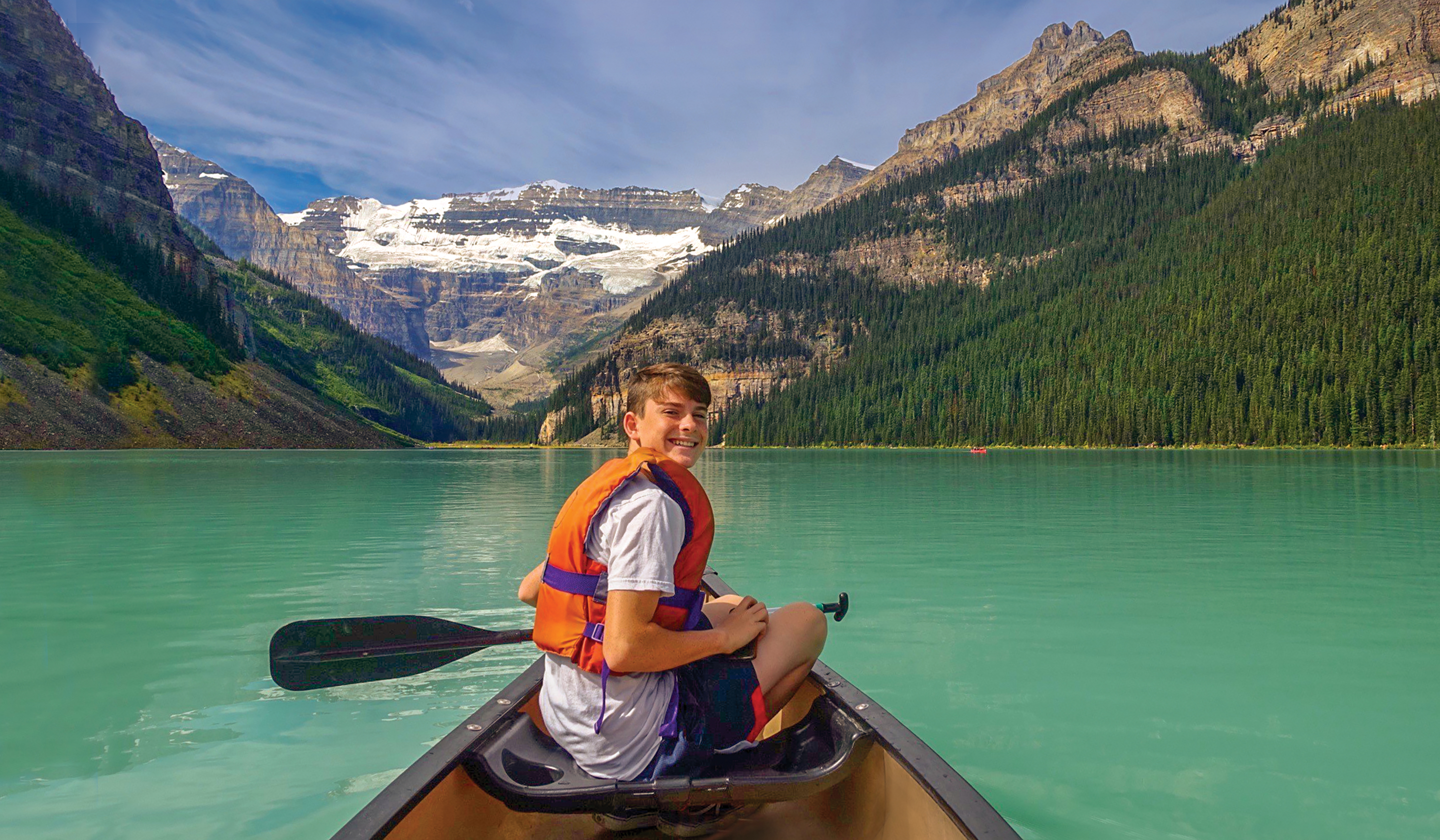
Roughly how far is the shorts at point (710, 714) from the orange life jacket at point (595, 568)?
0.41 m

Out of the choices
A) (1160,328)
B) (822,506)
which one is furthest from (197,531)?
(1160,328)

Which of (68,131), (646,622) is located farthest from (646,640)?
(68,131)

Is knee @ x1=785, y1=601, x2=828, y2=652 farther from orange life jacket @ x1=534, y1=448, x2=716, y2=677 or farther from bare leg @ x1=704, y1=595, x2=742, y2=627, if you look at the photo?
orange life jacket @ x1=534, y1=448, x2=716, y2=677

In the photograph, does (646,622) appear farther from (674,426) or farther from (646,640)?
(674,426)

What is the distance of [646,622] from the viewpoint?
387cm

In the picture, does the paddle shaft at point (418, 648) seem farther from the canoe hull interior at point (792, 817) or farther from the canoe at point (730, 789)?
the canoe hull interior at point (792, 817)

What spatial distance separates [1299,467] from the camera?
61812 millimetres

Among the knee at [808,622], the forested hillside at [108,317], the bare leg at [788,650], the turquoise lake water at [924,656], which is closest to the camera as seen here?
the bare leg at [788,650]

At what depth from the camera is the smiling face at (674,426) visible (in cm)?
444

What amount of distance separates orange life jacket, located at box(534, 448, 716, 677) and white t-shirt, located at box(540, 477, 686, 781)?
0.07 metres

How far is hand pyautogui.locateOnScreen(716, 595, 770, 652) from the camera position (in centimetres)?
447

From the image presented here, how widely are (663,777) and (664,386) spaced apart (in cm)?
214

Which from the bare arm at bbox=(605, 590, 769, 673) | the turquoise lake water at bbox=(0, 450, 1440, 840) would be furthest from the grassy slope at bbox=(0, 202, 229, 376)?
the bare arm at bbox=(605, 590, 769, 673)

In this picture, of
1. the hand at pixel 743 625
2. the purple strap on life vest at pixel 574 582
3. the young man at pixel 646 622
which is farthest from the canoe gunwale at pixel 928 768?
the purple strap on life vest at pixel 574 582
